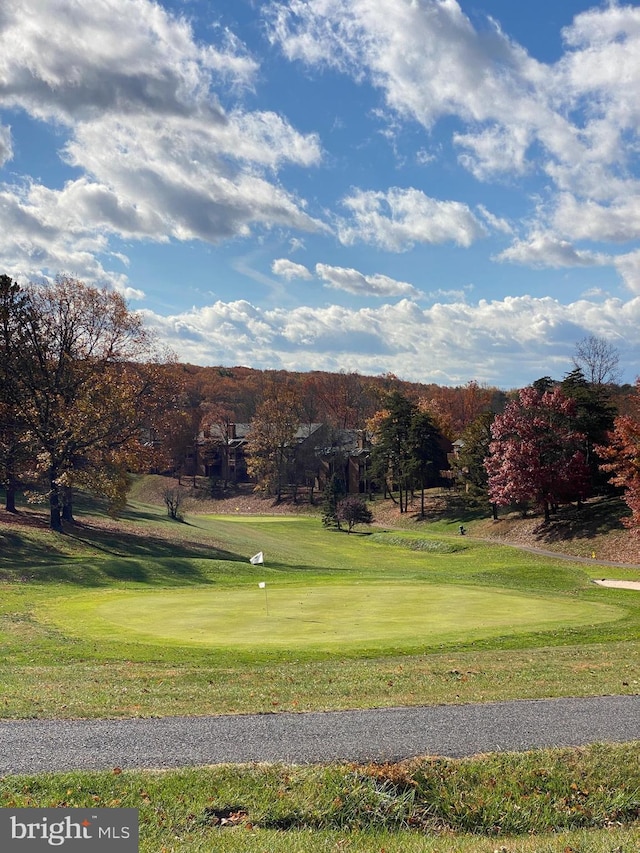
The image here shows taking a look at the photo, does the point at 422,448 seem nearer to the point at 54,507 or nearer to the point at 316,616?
the point at 54,507

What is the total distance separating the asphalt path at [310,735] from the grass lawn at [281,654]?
0.62 meters

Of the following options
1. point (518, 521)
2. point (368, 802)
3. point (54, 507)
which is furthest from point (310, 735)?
point (518, 521)

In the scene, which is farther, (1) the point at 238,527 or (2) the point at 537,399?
(1) the point at 238,527

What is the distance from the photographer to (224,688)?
42.5 ft

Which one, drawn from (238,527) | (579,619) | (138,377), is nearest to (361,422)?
(238,527)

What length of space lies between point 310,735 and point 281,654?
6.84 meters

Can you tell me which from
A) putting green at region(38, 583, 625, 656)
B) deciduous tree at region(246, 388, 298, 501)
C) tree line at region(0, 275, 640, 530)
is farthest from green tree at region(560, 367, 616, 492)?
deciduous tree at region(246, 388, 298, 501)

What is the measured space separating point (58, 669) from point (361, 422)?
102 metres

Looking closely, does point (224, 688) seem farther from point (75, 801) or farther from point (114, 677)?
point (75, 801)

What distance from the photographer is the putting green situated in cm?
1822

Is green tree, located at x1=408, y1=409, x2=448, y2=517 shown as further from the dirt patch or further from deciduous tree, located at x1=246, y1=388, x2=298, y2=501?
the dirt patch

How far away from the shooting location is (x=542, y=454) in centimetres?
5322

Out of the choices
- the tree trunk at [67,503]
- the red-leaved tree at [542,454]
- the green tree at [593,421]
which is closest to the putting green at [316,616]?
the tree trunk at [67,503]

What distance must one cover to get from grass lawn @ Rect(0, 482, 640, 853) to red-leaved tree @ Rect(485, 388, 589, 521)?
1507 centimetres
